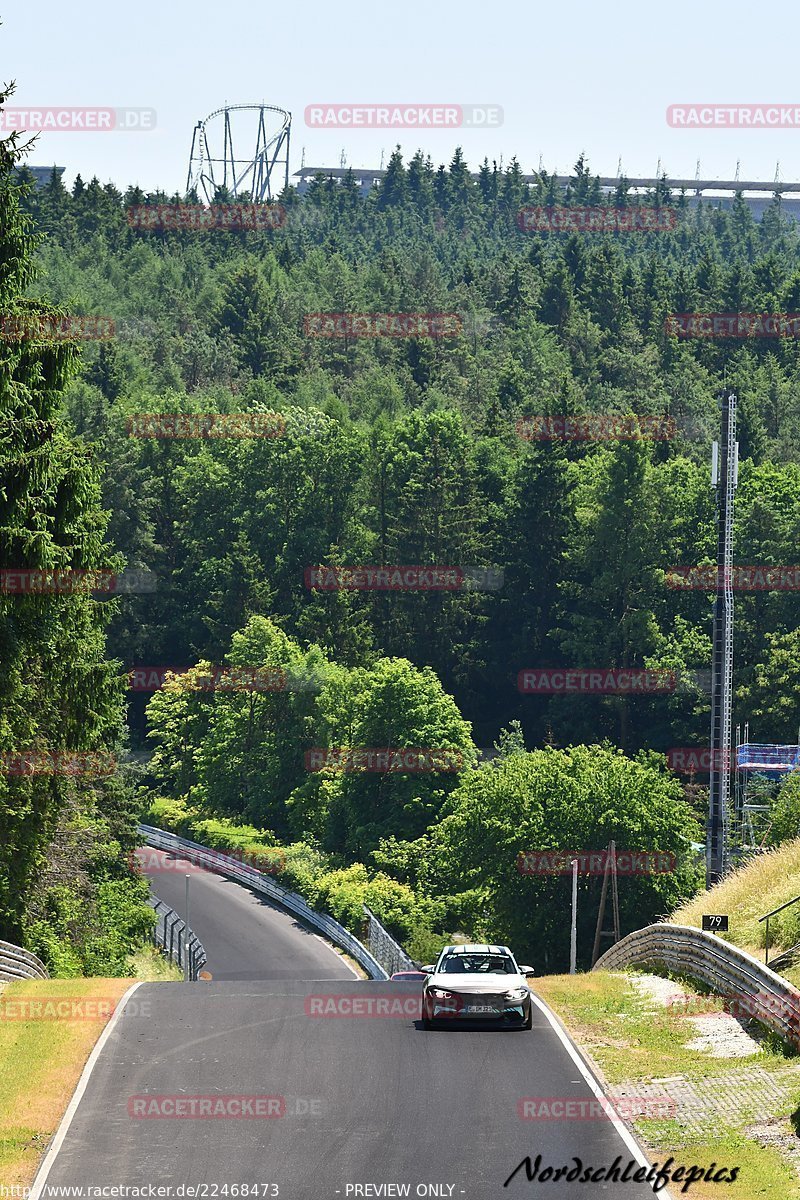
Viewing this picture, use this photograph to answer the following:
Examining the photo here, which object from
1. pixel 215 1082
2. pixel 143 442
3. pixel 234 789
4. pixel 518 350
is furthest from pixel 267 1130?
pixel 518 350

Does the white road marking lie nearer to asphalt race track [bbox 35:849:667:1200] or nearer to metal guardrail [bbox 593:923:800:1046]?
asphalt race track [bbox 35:849:667:1200]

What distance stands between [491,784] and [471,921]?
5616mm

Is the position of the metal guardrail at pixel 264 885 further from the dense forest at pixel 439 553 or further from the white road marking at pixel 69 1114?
the white road marking at pixel 69 1114

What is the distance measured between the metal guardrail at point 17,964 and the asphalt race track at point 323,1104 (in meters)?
2.79

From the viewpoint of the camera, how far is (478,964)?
24.0m

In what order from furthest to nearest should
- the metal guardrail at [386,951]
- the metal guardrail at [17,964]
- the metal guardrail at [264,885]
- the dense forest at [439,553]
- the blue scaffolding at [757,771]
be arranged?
the dense forest at [439,553] < the metal guardrail at [264,885] < the blue scaffolding at [757,771] < the metal guardrail at [386,951] < the metal guardrail at [17,964]

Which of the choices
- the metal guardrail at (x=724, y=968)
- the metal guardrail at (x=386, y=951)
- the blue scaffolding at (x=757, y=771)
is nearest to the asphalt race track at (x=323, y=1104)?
the metal guardrail at (x=724, y=968)

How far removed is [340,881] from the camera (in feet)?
261

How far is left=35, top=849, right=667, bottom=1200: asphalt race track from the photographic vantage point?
15852 mm

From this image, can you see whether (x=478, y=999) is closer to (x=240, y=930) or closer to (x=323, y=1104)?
(x=323, y=1104)

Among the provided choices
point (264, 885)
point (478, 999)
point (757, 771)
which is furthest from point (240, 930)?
point (478, 999)

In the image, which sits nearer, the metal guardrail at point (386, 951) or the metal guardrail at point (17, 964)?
the metal guardrail at point (17, 964)

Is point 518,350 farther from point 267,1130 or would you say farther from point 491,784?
point 267,1130

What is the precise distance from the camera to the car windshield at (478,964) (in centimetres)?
2389
